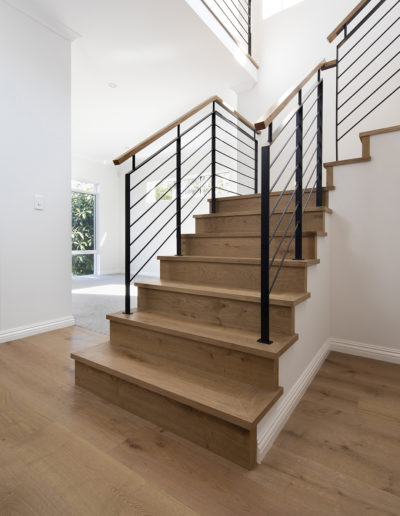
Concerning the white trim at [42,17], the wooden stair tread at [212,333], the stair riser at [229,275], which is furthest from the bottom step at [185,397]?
the white trim at [42,17]

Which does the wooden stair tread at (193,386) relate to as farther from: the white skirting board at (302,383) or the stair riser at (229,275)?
the stair riser at (229,275)

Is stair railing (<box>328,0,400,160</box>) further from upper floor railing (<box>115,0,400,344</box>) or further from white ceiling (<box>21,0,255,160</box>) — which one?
white ceiling (<box>21,0,255,160</box>)

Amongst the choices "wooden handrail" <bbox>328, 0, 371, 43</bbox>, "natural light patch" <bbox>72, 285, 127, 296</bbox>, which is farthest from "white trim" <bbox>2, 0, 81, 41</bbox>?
"natural light patch" <bbox>72, 285, 127, 296</bbox>

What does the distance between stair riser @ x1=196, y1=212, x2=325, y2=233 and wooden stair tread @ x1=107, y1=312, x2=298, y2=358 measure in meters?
0.88

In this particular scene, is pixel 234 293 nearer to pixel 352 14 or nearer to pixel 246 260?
pixel 246 260

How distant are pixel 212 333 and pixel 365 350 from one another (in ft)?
4.06

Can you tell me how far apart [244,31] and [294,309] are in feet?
12.2

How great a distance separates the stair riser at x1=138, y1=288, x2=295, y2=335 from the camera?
1364 millimetres

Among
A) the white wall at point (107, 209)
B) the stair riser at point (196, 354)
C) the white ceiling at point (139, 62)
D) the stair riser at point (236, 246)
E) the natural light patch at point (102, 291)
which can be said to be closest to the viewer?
the stair riser at point (196, 354)

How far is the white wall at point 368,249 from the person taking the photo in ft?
6.31

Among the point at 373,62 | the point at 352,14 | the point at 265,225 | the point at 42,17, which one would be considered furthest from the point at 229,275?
the point at 373,62

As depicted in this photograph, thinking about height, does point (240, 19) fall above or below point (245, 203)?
above

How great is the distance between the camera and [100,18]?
2545mm

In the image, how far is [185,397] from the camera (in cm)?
113
